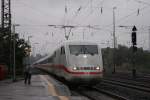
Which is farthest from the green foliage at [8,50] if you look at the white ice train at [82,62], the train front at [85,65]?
the train front at [85,65]

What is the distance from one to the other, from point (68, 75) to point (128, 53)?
67576 millimetres

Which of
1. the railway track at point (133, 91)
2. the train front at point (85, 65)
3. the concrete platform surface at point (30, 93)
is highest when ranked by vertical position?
the train front at point (85, 65)

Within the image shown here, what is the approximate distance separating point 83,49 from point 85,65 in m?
1.43

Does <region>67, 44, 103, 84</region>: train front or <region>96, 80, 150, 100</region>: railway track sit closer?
<region>96, 80, 150, 100</region>: railway track

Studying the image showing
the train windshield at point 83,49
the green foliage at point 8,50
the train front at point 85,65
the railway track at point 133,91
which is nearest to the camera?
the railway track at point 133,91

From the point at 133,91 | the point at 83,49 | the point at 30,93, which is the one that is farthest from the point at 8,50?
the point at 30,93

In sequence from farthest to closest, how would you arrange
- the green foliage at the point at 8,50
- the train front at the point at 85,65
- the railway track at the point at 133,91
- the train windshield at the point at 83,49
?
the green foliage at the point at 8,50, the train windshield at the point at 83,49, the train front at the point at 85,65, the railway track at the point at 133,91

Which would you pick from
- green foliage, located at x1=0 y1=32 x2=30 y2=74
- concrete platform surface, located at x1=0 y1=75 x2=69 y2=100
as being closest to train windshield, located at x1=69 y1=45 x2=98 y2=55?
concrete platform surface, located at x1=0 y1=75 x2=69 y2=100

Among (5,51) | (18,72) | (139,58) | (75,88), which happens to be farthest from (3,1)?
(139,58)

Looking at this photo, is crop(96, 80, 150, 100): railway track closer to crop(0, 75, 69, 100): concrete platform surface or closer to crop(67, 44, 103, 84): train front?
crop(67, 44, 103, 84): train front

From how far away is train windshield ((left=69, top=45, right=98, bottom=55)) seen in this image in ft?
76.8

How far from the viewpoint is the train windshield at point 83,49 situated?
23406 millimetres

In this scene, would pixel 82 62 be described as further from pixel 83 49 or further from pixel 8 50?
pixel 8 50

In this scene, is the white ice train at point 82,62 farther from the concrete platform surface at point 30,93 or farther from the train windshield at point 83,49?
the concrete platform surface at point 30,93
